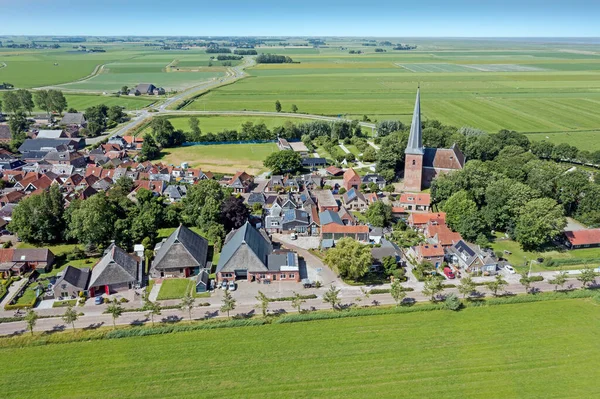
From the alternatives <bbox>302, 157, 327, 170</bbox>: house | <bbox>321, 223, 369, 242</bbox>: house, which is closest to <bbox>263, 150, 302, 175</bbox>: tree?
<bbox>302, 157, 327, 170</bbox>: house

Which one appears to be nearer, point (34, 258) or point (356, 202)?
point (34, 258)

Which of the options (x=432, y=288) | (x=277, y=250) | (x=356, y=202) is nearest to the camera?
(x=432, y=288)

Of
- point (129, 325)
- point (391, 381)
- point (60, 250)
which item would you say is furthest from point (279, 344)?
point (60, 250)

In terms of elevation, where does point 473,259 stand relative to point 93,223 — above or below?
below

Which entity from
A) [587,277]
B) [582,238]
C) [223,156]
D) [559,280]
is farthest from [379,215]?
[223,156]

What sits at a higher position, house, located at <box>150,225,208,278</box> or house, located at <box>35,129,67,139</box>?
house, located at <box>35,129,67,139</box>

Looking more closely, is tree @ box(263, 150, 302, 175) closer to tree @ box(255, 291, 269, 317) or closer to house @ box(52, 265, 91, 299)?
tree @ box(255, 291, 269, 317)

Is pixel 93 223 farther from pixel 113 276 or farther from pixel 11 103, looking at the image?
pixel 11 103
